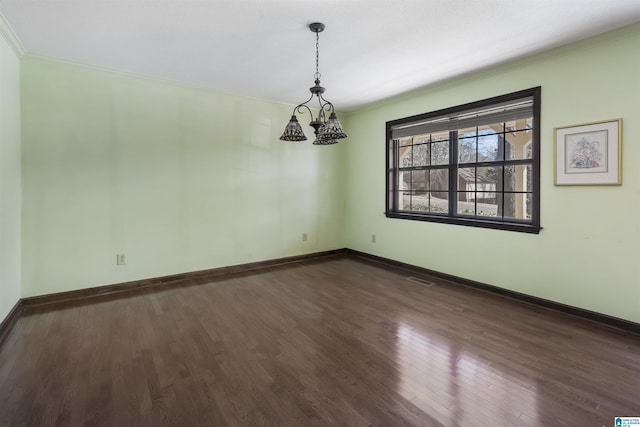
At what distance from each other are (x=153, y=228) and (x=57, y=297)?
3.85ft

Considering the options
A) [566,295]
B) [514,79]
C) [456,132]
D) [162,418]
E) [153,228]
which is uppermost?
[514,79]

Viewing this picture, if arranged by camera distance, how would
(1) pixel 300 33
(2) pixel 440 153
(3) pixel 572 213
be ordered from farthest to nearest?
(2) pixel 440 153 → (3) pixel 572 213 → (1) pixel 300 33

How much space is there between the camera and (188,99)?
4.11 meters

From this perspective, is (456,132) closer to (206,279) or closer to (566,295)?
(566,295)

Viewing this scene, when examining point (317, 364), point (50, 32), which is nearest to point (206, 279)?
point (317, 364)

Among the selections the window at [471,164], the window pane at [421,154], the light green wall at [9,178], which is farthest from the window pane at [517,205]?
the light green wall at [9,178]

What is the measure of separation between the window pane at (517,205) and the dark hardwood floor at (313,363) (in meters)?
0.95

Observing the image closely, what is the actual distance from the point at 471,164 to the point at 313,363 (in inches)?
121

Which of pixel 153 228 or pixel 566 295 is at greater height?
pixel 153 228

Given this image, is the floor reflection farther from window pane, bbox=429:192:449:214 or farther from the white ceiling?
the white ceiling

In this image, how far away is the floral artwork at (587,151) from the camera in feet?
9.21

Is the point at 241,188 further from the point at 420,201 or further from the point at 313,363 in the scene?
the point at 313,363

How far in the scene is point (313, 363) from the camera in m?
2.22

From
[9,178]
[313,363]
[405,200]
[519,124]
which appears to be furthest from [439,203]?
[9,178]
